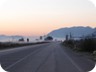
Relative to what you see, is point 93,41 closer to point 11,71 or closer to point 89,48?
point 89,48

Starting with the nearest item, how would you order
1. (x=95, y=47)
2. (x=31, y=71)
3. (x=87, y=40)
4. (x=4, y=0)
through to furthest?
(x=4, y=0), (x=31, y=71), (x=95, y=47), (x=87, y=40)

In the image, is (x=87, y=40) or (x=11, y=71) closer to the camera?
(x=11, y=71)

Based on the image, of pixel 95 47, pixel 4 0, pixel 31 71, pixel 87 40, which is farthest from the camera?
pixel 87 40

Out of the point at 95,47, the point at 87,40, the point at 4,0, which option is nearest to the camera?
the point at 4,0

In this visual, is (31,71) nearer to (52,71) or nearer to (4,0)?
(52,71)

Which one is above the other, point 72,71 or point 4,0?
point 4,0

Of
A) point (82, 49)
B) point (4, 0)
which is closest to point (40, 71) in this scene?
point (4, 0)

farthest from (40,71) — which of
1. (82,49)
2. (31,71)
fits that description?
(82,49)

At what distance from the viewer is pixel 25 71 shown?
14.4 meters

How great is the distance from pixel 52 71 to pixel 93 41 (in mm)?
27074

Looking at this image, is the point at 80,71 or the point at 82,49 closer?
the point at 80,71

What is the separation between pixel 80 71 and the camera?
14.8 metres

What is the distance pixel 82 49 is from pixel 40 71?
2883cm

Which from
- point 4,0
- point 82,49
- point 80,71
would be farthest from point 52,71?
point 82,49
